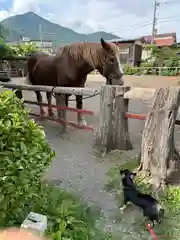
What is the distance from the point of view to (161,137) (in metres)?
2.68

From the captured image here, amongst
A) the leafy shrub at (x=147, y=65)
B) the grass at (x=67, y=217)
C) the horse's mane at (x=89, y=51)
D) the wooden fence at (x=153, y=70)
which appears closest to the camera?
the grass at (x=67, y=217)

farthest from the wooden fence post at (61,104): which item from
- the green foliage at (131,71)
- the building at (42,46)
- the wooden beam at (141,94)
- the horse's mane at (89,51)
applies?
the green foliage at (131,71)

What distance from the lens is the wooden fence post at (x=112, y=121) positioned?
3.33 meters

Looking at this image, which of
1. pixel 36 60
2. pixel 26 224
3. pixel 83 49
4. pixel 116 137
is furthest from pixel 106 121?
pixel 36 60

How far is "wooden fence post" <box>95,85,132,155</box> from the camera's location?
131 inches

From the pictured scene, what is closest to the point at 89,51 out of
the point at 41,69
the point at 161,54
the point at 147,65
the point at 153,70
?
the point at 41,69

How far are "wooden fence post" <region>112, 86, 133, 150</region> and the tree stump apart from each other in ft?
2.06

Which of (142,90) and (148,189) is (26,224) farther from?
(142,90)

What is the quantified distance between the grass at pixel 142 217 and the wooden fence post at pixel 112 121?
84 cm

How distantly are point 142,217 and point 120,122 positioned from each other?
1.55m

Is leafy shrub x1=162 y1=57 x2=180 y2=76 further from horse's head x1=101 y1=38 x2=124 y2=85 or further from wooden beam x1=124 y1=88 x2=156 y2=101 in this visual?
wooden beam x1=124 y1=88 x2=156 y2=101

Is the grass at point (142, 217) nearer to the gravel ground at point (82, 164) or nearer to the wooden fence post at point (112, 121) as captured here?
the gravel ground at point (82, 164)

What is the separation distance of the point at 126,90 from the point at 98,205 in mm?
1615

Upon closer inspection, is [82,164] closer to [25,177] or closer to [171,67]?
[25,177]
